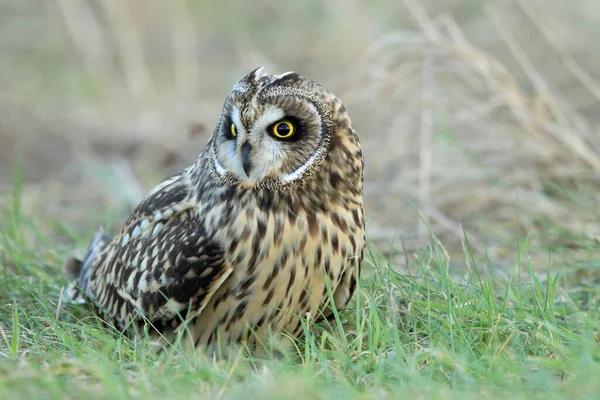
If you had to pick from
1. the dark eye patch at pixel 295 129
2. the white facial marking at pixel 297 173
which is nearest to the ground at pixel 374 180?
the white facial marking at pixel 297 173

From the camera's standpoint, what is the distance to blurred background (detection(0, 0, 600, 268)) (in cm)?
571

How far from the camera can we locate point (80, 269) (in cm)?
478

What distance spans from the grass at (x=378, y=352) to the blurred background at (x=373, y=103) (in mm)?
389

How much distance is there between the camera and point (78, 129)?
30.1ft

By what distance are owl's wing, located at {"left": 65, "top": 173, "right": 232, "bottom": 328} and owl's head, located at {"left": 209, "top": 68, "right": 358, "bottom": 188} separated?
31cm

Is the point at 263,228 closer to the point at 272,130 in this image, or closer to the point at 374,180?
the point at 272,130

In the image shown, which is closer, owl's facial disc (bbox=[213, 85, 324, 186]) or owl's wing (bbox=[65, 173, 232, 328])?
owl's facial disc (bbox=[213, 85, 324, 186])

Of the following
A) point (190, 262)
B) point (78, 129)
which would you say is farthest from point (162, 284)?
point (78, 129)

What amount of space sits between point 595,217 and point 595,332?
1.76m

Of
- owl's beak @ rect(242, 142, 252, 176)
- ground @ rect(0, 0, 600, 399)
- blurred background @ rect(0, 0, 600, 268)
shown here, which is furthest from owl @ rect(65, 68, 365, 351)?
blurred background @ rect(0, 0, 600, 268)

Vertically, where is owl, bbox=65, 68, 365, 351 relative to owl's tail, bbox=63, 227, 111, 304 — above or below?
above

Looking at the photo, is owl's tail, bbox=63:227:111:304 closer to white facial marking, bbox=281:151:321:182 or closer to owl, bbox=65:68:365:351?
owl, bbox=65:68:365:351

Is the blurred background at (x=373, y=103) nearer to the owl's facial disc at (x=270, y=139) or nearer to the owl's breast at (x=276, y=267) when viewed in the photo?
the owl's breast at (x=276, y=267)

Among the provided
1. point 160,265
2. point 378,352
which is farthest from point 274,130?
point 378,352
